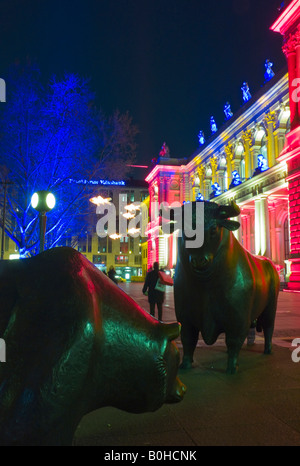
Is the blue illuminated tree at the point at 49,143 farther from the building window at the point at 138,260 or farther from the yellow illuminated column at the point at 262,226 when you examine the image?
the building window at the point at 138,260

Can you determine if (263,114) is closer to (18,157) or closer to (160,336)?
(18,157)

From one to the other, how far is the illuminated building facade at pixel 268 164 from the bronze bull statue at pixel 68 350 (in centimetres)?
2493

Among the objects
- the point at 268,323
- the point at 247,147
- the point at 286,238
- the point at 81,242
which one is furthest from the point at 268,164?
the point at 268,323

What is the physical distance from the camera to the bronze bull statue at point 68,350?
1136mm

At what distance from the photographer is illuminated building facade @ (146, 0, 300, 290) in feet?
89.8

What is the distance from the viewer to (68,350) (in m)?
Result: 1.19

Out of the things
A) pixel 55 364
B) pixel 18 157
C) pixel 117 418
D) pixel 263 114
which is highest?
pixel 263 114

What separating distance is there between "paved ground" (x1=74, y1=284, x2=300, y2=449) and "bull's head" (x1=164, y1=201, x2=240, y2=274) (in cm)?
123

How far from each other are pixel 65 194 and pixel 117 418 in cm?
1754

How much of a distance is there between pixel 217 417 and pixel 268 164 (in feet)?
123

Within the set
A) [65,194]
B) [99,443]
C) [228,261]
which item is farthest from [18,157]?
[99,443]

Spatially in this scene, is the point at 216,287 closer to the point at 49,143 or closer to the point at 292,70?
the point at 49,143

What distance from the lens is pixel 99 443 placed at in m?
2.41

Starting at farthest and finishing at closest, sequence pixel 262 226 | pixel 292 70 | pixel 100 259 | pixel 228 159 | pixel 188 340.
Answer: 1. pixel 100 259
2. pixel 228 159
3. pixel 262 226
4. pixel 292 70
5. pixel 188 340
